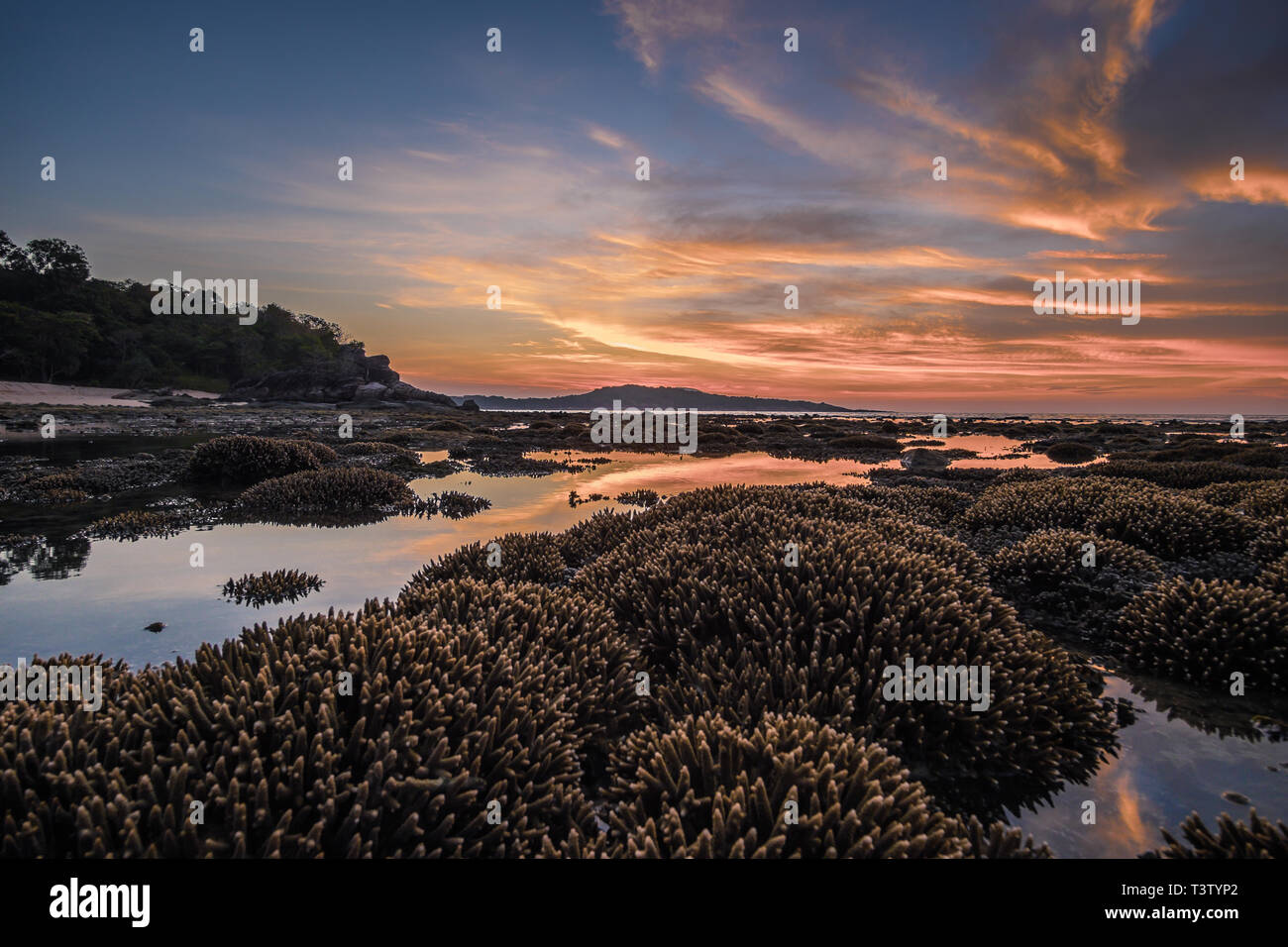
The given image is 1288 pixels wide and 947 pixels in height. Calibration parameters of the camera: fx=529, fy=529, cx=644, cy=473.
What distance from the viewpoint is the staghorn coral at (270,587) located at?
21.3 feet

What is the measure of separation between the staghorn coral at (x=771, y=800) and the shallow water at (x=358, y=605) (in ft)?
4.19

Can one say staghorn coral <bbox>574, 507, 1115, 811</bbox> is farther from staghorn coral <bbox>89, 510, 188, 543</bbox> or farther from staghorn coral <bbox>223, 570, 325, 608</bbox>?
staghorn coral <bbox>89, 510, 188, 543</bbox>

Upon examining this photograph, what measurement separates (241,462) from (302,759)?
16739 millimetres

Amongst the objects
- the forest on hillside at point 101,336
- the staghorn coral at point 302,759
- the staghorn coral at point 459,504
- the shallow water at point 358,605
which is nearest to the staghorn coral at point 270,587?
the shallow water at point 358,605

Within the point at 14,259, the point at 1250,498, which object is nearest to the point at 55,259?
the point at 14,259

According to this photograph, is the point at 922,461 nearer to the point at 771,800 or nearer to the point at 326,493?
the point at 326,493

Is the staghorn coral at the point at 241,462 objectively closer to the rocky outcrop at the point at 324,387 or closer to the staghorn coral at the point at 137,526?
the staghorn coral at the point at 137,526

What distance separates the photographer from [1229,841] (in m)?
2.69

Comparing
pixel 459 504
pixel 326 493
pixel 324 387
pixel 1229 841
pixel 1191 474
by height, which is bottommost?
pixel 1229 841

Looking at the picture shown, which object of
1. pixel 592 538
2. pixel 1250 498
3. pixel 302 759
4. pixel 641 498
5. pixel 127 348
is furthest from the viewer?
pixel 127 348

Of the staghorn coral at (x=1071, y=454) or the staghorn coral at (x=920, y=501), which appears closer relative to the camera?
the staghorn coral at (x=920, y=501)
